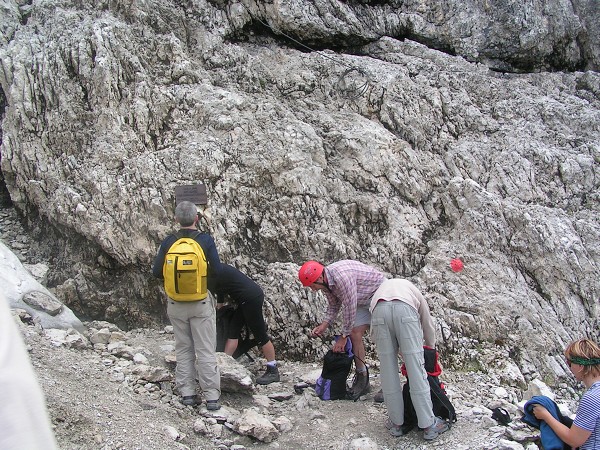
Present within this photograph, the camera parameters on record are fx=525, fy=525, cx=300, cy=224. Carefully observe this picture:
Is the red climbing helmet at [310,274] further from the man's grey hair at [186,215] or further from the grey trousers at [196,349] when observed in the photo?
the man's grey hair at [186,215]

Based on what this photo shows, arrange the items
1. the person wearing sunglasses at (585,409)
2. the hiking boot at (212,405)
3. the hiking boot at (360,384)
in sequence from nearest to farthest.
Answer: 1. the person wearing sunglasses at (585,409)
2. the hiking boot at (212,405)
3. the hiking boot at (360,384)

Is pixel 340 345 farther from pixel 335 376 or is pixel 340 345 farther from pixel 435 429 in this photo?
pixel 435 429

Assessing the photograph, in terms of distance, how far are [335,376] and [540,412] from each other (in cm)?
247

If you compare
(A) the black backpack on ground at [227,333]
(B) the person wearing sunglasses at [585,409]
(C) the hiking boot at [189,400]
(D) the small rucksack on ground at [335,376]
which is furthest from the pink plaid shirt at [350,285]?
(B) the person wearing sunglasses at [585,409]

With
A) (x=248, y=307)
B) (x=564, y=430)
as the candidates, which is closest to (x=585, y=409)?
(x=564, y=430)

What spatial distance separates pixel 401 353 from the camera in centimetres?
504

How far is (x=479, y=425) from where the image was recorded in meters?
5.15

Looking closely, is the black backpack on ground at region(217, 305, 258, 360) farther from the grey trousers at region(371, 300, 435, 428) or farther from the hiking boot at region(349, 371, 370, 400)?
the grey trousers at region(371, 300, 435, 428)

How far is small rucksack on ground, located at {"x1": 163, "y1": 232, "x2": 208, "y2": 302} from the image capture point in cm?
535

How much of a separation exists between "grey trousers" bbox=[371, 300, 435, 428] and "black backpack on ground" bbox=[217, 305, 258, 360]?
83.8 inches

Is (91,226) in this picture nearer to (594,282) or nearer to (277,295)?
(277,295)

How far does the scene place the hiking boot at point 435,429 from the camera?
16.4ft

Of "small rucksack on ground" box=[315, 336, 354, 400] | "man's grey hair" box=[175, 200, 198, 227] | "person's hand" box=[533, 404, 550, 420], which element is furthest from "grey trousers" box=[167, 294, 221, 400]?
"person's hand" box=[533, 404, 550, 420]

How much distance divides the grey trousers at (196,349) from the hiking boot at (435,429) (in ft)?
7.08
